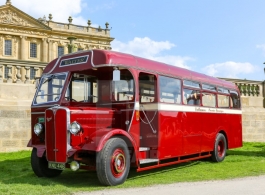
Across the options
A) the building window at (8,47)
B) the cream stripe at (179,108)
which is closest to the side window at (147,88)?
the cream stripe at (179,108)

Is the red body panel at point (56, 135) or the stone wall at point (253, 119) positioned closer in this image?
the red body panel at point (56, 135)

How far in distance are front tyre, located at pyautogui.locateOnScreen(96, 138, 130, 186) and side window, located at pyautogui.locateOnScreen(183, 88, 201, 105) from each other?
10.0 ft

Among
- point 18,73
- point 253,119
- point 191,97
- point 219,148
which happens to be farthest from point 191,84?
point 253,119

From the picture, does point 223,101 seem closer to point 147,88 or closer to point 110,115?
point 147,88

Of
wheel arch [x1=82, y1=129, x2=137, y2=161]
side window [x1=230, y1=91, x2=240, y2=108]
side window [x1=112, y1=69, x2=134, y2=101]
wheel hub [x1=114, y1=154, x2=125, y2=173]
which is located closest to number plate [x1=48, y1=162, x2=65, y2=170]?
wheel arch [x1=82, y1=129, x2=137, y2=161]

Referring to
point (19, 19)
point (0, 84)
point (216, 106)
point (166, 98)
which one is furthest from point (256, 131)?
point (19, 19)

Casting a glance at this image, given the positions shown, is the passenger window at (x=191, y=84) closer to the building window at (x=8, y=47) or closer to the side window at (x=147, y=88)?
the side window at (x=147, y=88)

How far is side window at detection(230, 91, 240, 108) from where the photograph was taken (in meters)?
13.1

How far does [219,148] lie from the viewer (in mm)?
12242

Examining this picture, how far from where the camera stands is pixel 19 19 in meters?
62.5

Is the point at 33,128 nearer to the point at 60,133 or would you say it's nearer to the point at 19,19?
the point at 60,133

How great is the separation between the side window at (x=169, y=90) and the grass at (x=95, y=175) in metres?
1.95

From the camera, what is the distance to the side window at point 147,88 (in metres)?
8.93

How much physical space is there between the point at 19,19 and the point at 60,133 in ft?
196
